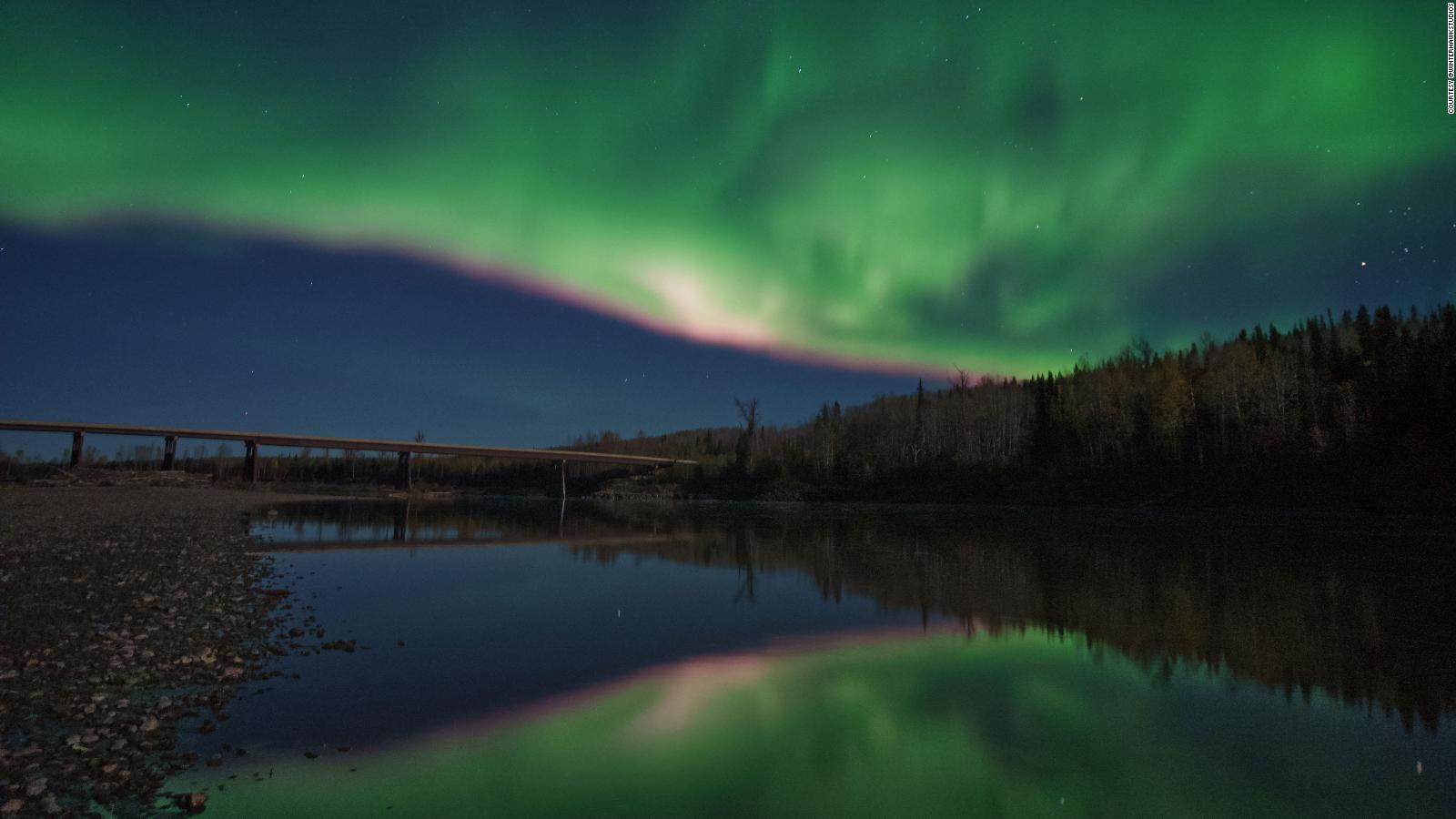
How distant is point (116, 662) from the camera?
11.1m

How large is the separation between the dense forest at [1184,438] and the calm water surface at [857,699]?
201ft

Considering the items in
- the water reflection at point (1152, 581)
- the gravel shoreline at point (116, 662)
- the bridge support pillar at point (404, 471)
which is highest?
the bridge support pillar at point (404, 471)

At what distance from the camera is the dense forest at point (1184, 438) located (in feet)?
239

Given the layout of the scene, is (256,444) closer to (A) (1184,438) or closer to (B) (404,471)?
(B) (404,471)

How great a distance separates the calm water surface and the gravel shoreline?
66 centimetres

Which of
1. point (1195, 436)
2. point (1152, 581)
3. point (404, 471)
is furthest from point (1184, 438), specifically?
point (404, 471)

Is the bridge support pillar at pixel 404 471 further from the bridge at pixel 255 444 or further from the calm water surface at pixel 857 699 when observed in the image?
the calm water surface at pixel 857 699

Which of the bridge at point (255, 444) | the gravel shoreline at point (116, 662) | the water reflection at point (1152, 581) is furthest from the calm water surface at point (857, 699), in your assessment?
the bridge at point (255, 444)

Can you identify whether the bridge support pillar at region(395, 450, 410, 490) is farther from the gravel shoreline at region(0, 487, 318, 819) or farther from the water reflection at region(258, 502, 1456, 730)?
the gravel shoreline at region(0, 487, 318, 819)

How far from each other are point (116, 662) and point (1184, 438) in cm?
10967

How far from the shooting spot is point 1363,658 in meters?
13.7

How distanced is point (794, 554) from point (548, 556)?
503 inches

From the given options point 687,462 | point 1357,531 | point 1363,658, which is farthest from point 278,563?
point 687,462

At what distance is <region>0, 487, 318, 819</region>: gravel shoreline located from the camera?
7137 millimetres
